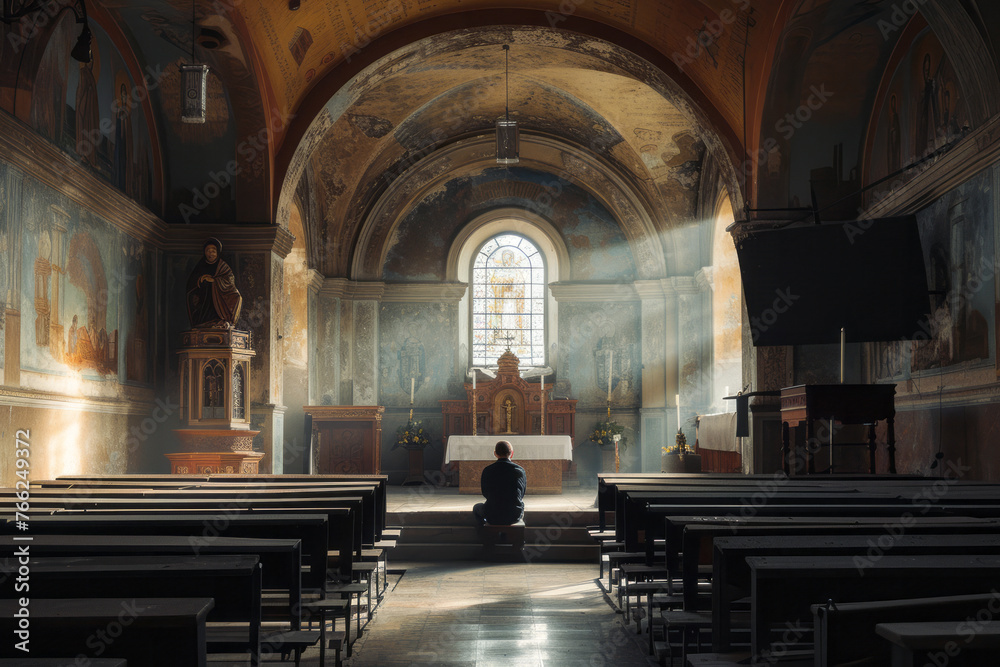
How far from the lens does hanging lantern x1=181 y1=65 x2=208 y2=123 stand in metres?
8.13

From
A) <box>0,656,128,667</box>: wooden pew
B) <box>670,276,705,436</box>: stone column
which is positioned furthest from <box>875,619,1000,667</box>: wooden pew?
<box>670,276,705,436</box>: stone column

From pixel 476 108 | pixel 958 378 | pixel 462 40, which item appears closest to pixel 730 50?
pixel 462 40

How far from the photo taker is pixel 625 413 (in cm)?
1655

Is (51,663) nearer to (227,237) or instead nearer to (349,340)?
(227,237)

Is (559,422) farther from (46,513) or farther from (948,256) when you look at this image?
(46,513)

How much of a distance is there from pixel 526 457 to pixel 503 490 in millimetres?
3880

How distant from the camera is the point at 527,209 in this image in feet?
56.5

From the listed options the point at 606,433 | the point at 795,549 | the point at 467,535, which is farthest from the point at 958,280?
the point at 606,433

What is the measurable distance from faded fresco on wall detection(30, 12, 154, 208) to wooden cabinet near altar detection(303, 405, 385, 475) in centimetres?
512

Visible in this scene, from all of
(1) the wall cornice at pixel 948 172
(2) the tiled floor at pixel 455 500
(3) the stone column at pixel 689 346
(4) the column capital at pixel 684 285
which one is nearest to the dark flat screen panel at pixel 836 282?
(1) the wall cornice at pixel 948 172

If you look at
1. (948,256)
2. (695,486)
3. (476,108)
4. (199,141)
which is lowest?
(695,486)

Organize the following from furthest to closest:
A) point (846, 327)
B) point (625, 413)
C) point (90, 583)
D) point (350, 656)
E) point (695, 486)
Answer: point (625, 413), point (846, 327), point (695, 486), point (350, 656), point (90, 583)

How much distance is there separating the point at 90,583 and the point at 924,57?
9.22 metres

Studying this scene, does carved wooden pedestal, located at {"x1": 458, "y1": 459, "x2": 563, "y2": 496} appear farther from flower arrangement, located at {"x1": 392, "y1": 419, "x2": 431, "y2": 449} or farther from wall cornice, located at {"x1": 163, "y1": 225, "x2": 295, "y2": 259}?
wall cornice, located at {"x1": 163, "y1": 225, "x2": 295, "y2": 259}
